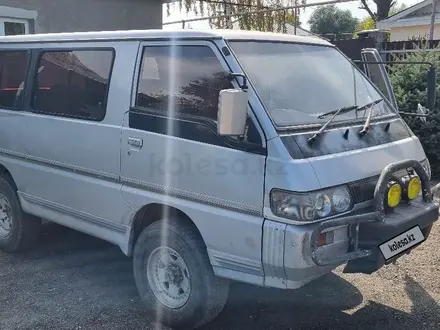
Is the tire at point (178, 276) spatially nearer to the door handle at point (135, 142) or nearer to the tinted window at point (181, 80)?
the door handle at point (135, 142)

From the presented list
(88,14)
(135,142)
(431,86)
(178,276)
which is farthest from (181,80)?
(88,14)

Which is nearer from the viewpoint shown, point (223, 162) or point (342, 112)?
point (223, 162)

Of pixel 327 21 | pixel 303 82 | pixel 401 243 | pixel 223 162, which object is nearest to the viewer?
pixel 223 162

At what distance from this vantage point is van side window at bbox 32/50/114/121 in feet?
13.3

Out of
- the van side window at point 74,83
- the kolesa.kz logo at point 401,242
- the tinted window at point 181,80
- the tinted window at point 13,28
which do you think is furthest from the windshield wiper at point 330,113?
the tinted window at point 13,28

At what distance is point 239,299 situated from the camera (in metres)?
4.11

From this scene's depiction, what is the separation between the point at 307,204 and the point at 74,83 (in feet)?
7.85

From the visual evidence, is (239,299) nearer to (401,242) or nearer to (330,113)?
(401,242)

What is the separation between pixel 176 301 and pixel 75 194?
1.31 m

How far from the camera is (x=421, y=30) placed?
19.8 metres

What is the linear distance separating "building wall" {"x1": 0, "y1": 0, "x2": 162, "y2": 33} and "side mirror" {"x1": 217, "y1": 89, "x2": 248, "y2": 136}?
8.58 metres

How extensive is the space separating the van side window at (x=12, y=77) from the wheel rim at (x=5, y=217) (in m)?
0.97

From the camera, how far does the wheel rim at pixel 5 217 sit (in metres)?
5.16

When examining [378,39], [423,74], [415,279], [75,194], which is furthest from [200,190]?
[378,39]
